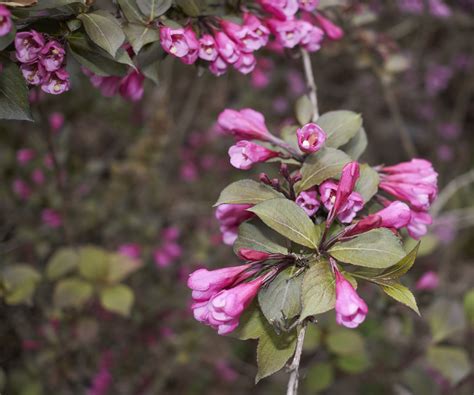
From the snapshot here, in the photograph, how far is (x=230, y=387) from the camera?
121 inches

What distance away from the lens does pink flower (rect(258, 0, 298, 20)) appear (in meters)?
1.26

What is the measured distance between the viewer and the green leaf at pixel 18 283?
5.54 ft

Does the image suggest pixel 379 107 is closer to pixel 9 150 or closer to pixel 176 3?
pixel 9 150

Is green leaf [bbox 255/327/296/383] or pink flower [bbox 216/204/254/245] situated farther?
pink flower [bbox 216/204/254/245]

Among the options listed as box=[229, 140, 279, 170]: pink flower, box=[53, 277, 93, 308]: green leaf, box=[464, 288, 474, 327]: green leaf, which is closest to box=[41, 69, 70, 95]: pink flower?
box=[229, 140, 279, 170]: pink flower

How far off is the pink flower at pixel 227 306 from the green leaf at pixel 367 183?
0.86ft

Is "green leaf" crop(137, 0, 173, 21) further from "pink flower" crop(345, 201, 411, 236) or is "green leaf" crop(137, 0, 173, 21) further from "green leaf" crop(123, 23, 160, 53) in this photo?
"pink flower" crop(345, 201, 411, 236)

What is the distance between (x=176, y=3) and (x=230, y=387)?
2.35 metres

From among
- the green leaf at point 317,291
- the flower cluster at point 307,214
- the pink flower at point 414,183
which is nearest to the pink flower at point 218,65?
the flower cluster at point 307,214

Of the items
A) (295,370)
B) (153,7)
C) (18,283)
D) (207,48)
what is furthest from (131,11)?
(18,283)

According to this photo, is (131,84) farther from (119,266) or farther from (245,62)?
(119,266)

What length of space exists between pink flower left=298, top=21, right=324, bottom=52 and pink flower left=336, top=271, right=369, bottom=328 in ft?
2.09

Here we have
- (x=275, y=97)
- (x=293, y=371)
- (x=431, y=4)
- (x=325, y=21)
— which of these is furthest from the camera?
(x=275, y=97)

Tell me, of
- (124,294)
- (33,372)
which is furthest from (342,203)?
(33,372)
